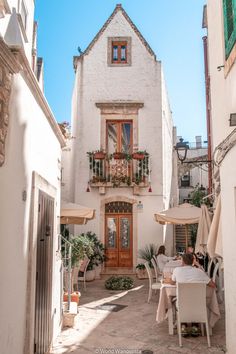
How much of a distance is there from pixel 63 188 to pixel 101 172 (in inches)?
111

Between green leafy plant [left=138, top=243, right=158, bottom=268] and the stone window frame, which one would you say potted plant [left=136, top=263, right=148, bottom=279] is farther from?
the stone window frame

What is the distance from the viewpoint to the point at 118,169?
45.2 ft

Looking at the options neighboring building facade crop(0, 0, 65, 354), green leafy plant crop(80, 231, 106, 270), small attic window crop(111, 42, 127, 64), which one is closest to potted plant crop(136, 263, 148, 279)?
green leafy plant crop(80, 231, 106, 270)

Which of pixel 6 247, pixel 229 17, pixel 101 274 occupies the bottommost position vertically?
pixel 101 274

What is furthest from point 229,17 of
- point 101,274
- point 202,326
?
point 101,274

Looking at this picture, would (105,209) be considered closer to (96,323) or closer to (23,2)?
(96,323)

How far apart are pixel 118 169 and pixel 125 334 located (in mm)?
8485

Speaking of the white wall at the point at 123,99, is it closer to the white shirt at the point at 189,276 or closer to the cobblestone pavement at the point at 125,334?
the cobblestone pavement at the point at 125,334

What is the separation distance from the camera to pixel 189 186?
960 inches

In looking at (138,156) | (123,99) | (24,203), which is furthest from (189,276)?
(123,99)

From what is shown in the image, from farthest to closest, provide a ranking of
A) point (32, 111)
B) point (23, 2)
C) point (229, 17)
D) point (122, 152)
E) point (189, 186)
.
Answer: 1. point (189, 186)
2. point (122, 152)
3. point (23, 2)
4. point (229, 17)
5. point (32, 111)

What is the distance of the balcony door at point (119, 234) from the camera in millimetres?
13406

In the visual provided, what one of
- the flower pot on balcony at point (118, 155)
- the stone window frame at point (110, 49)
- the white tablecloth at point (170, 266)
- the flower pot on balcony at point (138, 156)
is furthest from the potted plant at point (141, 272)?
the stone window frame at point (110, 49)

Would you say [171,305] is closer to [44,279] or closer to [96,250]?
[44,279]
